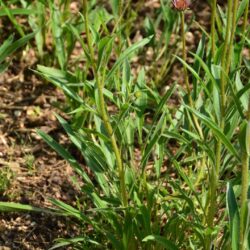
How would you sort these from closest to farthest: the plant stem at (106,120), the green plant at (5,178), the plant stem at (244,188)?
1. the plant stem at (244,188)
2. the plant stem at (106,120)
3. the green plant at (5,178)

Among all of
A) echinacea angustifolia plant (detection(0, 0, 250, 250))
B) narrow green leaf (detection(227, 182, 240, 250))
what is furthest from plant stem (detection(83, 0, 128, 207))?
narrow green leaf (detection(227, 182, 240, 250))

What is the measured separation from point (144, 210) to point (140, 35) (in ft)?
4.54

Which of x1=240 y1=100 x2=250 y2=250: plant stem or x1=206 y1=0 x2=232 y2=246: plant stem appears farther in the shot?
x1=206 y1=0 x2=232 y2=246: plant stem

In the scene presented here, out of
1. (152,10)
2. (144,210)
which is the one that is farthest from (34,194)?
(152,10)

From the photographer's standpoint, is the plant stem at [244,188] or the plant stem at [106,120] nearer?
the plant stem at [244,188]

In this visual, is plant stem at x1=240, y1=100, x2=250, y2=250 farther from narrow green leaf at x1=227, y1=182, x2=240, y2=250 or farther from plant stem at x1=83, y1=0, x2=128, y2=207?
plant stem at x1=83, y1=0, x2=128, y2=207

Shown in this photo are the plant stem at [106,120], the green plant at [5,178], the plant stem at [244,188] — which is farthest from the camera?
the green plant at [5,178]

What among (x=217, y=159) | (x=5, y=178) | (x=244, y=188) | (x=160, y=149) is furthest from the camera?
(x=5, y=178)

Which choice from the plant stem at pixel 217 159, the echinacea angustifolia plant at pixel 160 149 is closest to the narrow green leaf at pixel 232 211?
the echinacea angustifolia plant at pixel 160 149

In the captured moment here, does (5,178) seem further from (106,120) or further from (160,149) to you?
(106,120)

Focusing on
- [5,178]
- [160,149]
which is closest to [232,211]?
[160,149]

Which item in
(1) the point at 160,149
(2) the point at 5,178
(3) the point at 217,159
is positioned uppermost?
(3) the point at 217,159

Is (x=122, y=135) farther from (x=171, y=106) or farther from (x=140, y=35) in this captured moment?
(x=140, y=35)

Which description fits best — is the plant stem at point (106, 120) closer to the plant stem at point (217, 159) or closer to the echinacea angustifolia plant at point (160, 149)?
the echinacea angustifolia plant at point (160, 149)
